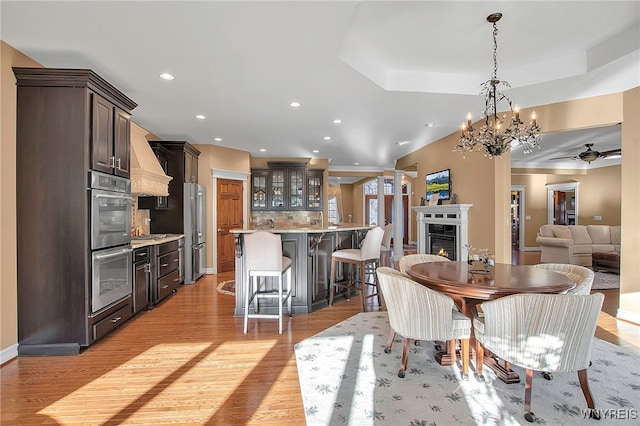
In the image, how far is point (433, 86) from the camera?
365 cm

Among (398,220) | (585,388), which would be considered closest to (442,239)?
(398,220)

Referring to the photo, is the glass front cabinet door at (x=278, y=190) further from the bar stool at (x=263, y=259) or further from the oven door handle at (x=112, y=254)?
the oven door handle at (x=112, y=254)

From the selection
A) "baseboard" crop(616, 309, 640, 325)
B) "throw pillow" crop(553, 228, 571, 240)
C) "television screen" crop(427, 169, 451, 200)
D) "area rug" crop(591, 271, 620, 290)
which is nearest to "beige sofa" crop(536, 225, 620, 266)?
"throw pillow" crop(553, 228, 571, 240)

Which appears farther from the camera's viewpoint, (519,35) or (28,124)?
(519,35)

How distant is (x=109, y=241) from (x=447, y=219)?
530cm

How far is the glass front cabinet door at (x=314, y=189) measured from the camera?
767 cm

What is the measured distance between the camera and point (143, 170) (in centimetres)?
403

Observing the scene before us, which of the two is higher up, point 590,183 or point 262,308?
point 590,183

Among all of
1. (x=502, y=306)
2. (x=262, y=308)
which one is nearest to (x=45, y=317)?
(x=262, y=308)

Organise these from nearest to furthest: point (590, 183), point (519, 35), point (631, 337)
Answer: point (519, 35) → point (631, 337) → point (590, 183)

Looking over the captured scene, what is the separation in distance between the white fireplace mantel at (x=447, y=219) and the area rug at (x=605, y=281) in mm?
2079

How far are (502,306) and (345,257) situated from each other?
2.26 m

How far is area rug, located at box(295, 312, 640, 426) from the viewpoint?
1.86 meters

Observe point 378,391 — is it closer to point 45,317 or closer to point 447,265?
point 447,265
